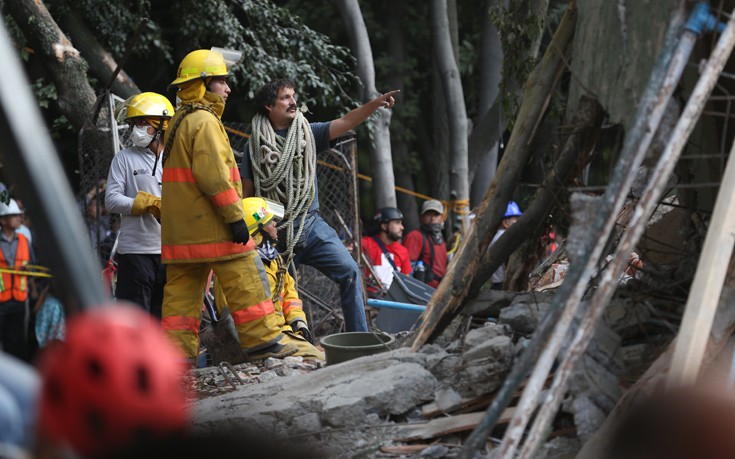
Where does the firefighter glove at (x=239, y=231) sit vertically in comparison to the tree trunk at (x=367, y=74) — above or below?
below

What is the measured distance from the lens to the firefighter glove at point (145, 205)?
6797 mm

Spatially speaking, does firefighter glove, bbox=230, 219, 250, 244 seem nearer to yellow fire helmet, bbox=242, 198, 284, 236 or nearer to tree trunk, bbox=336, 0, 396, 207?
Result: yellow fire helmet, bbox=242, 198, 284, 236

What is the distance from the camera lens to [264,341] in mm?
6230

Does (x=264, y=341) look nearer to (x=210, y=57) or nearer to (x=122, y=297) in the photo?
(x=122, y=297)

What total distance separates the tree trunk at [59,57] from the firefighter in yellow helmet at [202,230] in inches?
112

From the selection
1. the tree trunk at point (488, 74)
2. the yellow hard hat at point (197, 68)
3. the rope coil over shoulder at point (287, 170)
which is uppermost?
the tree trunk at point (488, 74)

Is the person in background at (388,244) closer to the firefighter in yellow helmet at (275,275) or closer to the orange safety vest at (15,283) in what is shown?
the firefighter in yellow helmet at (275,275)

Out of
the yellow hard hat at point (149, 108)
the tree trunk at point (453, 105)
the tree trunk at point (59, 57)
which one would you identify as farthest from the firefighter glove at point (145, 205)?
the tree trunk at point (453, 105)

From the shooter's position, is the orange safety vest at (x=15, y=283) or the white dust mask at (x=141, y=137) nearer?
the white dust mask at (x=141, y=137)

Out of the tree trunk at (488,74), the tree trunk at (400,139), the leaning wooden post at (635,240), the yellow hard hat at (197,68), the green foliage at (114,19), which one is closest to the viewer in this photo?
the leaning wooden post at (635,240)

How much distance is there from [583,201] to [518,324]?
1200 millimetres

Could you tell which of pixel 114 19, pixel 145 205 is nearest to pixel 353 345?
pixel 145 205

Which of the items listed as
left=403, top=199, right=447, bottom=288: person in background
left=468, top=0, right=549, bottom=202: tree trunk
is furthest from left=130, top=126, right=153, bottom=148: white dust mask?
left=468, top=0, right=549, bottom=202: tree trunk

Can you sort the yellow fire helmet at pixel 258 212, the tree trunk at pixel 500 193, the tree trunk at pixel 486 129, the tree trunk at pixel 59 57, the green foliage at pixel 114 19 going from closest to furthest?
the tree trunk at pixel 500 193 → the yellow fire helmet at pixel 258 212 → the tree trunk at pixel 59 57 → the green foliage at pixel 114 19 → the tree trunk at pixel 486 129
